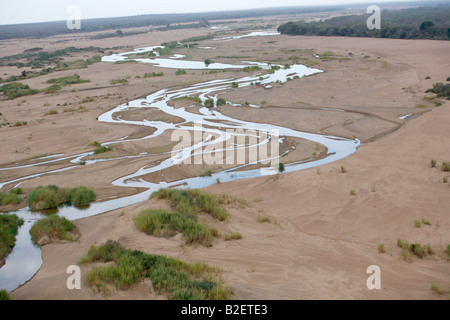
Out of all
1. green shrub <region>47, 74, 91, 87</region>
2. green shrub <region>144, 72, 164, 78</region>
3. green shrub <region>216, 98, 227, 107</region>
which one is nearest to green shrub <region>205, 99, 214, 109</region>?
green shrub <region>216, 98, 227, 107</region>

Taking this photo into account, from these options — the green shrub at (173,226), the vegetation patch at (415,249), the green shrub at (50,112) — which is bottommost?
the vegetation patch at (415,249)

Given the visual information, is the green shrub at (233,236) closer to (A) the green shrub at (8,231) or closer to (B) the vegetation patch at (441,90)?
(A) the green shrub at (8,231)

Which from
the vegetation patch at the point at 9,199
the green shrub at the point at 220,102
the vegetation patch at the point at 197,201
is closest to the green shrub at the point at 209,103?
the green shrub at the point at 220,102

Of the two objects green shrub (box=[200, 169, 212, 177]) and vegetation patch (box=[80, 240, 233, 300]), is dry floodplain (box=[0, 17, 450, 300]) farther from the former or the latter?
vegetation patch (box=[80, 240, 233, 300])

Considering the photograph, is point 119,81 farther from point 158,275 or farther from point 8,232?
point 158,275

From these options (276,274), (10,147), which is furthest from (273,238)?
(10,147)
